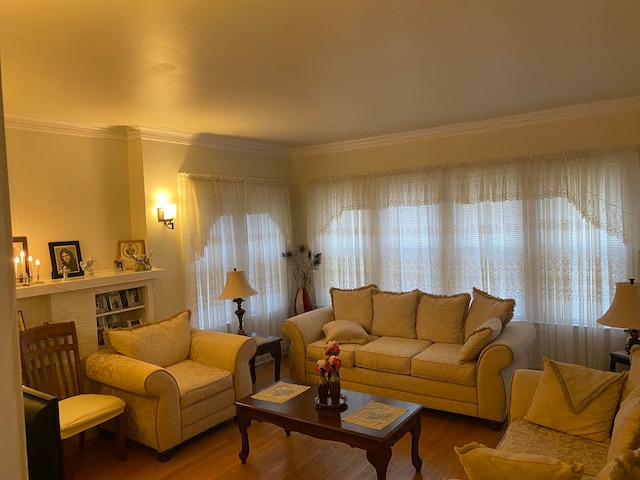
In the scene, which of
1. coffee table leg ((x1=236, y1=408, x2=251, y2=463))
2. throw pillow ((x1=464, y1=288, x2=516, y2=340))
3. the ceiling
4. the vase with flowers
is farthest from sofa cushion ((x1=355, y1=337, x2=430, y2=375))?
the ceiling

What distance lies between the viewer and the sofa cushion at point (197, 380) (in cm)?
360

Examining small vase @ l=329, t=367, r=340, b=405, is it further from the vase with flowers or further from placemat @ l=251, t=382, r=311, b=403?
the vase with flowers

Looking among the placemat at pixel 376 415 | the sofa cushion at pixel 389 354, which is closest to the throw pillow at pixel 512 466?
the placemat at pixel 376 415

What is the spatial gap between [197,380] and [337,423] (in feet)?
4.52

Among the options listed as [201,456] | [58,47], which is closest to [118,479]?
[201,456]

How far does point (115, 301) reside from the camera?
4.28 meters

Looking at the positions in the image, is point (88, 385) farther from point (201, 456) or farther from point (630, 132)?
point (630, 132)

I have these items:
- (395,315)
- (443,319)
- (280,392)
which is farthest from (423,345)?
(280,392)

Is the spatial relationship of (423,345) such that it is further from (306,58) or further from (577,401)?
(306,58)

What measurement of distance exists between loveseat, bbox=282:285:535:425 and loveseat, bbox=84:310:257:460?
833 mm

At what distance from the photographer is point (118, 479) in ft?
10.6

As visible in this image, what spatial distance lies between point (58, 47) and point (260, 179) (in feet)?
11.0

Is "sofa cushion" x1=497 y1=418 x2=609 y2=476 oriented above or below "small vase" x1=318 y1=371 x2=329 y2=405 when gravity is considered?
below

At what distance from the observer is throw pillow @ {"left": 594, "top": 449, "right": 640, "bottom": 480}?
1.49 metres
